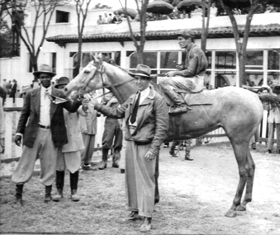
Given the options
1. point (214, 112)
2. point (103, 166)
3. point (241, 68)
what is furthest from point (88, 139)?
point (241, 68)

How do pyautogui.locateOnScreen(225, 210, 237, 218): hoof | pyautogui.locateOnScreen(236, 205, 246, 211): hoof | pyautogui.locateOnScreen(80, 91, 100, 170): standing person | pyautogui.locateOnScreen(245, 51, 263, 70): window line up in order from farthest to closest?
pyautogui.locateOnScreen(245, 51, 263, 70): window < pyautogui.locateOnScreen(80, 91, 100, 170): standing person < pyautogui.locateOnScreen(236, 205, 246, 211): hoof < pyautogui.locateOnScreen(225, 210, 237, 218): hoof

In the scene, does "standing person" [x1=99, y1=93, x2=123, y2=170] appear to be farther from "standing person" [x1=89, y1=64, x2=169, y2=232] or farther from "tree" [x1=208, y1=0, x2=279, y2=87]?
"tree" [x1=208, y1=0, x2=279, y2=87]

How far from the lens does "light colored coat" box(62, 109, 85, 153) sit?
26.0 feet

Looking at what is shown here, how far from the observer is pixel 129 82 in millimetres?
7621

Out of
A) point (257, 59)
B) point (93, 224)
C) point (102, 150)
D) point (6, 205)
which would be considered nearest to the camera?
point (93, 224)

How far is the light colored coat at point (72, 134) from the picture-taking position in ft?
26.0

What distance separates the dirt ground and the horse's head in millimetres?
1726

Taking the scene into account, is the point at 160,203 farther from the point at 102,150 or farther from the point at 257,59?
the point at 257,59

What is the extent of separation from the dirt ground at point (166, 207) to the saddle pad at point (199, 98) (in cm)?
155

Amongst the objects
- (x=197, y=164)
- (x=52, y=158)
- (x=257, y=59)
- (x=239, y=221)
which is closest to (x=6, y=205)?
(x=52, y=158)

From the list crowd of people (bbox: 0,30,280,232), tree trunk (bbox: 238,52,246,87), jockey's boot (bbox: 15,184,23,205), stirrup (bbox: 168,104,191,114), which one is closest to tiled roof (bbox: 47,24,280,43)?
tree trunk (bbox: 238,52,246,87)

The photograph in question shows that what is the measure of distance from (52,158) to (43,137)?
35cm

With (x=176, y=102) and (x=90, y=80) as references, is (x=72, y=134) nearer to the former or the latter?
(x=90, y=80)

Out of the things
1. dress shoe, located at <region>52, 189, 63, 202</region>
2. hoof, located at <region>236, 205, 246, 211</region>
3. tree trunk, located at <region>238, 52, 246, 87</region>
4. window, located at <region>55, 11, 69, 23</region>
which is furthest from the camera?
window, located at <region>55, 11, 69, 23</region>
